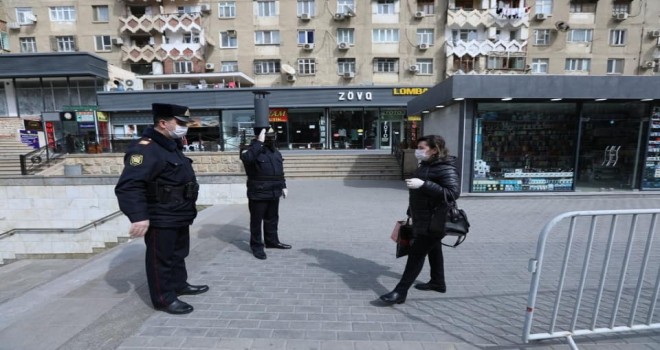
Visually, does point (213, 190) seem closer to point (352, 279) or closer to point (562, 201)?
point (352, 279)

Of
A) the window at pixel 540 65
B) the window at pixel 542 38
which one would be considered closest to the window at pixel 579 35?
the window at pixel 542 38

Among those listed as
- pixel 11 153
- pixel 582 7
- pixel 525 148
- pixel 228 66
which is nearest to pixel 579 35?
pixel 582 7

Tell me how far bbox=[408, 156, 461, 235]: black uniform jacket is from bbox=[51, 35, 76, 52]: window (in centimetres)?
3226

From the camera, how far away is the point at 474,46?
23.1 meters

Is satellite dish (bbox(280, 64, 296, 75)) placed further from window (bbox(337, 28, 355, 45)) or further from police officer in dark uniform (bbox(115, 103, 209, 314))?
police officer in dark uniform (bbox(115, 103, 209, 314))

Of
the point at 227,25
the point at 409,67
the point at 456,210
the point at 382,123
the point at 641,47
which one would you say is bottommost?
the point at 456,210

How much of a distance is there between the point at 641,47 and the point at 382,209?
97.6 ft

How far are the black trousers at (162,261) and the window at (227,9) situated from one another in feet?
83.6

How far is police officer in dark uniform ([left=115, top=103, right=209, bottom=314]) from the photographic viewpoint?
2588 mm

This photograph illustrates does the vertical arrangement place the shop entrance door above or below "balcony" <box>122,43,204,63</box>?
below

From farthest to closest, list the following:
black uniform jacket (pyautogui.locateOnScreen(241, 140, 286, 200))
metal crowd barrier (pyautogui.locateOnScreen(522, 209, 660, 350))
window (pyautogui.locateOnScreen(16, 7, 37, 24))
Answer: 1. window (pyautogui.locateOnScreen(16, 7, 37, 24))
2. black uniform jacket (pyautogui.locateOnScreen(241, 140, 286, 200))
3. metal crowd barrier (pyautogui.locateOnScreen(522, 209, 660, 350))

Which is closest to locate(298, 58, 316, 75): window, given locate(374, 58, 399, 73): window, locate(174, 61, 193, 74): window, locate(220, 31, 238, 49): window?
locate(374, 58, 399, 73): window

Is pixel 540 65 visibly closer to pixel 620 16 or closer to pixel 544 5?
pixel 544 5

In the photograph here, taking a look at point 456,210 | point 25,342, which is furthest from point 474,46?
point 25,342
